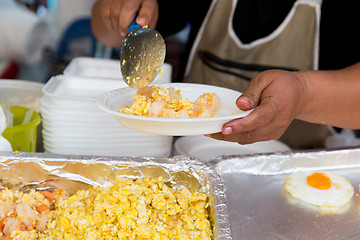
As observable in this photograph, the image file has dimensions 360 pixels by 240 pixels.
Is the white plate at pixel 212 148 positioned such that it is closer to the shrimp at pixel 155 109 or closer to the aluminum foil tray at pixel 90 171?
the aluminum foil tray at pixel 90 171

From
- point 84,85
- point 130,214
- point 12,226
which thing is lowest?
point 12,226

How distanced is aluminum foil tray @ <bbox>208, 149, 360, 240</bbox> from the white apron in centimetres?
48

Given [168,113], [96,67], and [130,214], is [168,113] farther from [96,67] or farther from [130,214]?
[96,67]

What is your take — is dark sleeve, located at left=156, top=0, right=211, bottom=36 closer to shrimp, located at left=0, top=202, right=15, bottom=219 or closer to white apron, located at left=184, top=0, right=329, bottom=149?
white apron, located at left=184, top=0, right=329, bottom=149

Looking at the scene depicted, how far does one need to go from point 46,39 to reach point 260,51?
3.82m

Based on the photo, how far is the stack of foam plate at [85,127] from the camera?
1590 millimetres

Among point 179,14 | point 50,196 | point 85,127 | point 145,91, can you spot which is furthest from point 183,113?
point 179,14

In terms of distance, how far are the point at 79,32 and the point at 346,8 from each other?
3.22m

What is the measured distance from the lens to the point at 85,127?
64.4 inches

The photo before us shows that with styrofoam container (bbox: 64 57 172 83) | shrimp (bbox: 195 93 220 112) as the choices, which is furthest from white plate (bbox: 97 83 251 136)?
styrofoam container (bbox: 64 57 172 83)

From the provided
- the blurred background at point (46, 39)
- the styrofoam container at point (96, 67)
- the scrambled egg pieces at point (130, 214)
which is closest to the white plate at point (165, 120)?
the scrambled egg pieces at point (130, 214)

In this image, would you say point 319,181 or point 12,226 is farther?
point 319,181

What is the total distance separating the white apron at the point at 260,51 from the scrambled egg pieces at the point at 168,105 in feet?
3.18

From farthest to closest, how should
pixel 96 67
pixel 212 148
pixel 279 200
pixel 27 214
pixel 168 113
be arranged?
pixel 96 67 → pixel 212 148 → pixel 279 200 → pixel 27 214 → pixel 168 113
